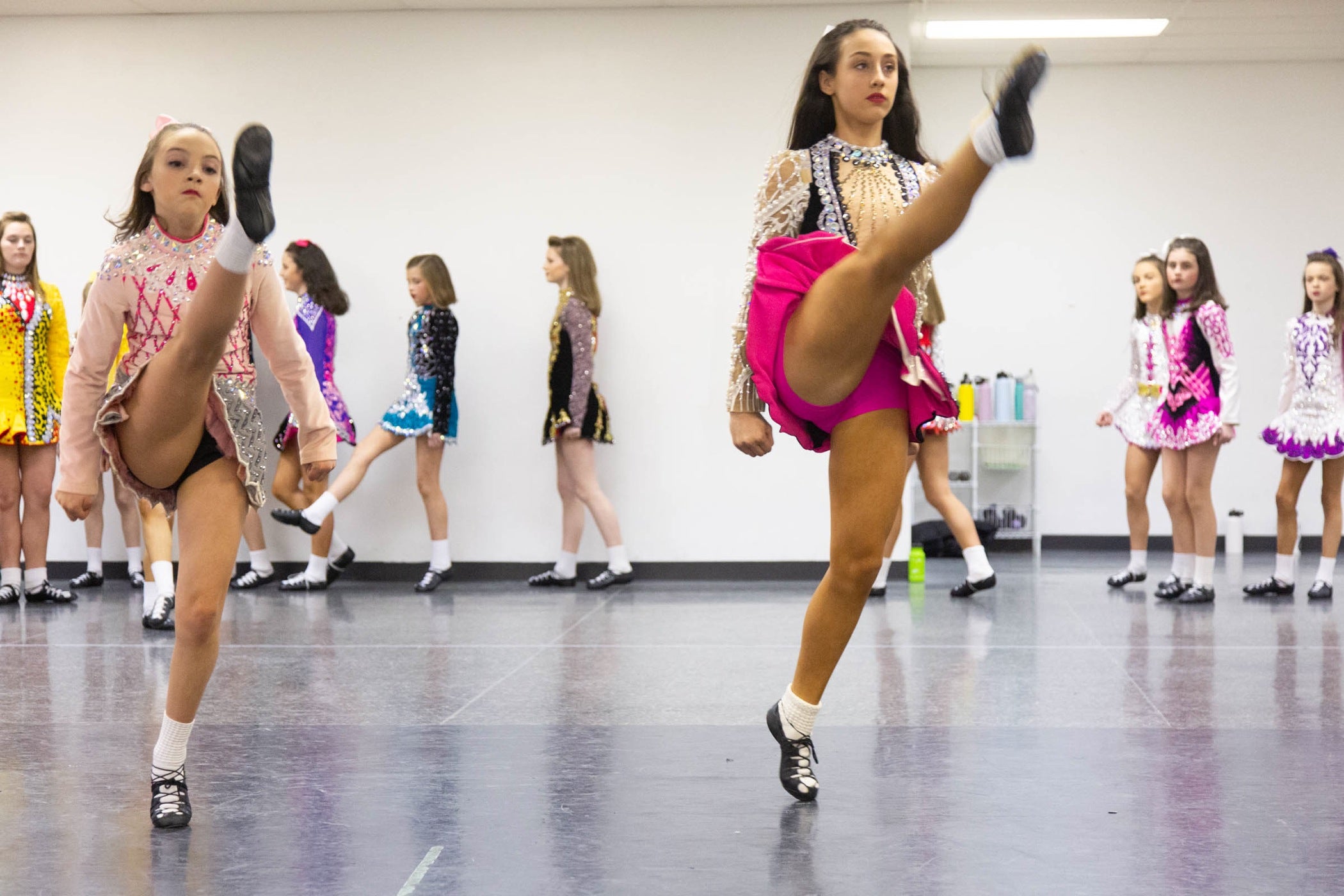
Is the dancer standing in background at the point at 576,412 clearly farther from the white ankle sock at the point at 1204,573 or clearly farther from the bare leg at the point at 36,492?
the white ankle sock at the point at 1204,573

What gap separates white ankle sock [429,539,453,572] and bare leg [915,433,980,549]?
8.74 ft

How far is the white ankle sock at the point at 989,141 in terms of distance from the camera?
Result: 79.5 inches

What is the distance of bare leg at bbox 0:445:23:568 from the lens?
643 cm

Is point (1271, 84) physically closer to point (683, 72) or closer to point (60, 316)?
point (683, 72)

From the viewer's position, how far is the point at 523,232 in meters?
7.39

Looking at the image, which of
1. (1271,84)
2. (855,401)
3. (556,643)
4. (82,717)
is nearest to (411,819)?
(855,401)

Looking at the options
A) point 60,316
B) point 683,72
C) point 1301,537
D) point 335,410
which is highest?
point 683,72

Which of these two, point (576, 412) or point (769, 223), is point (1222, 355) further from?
point (769, 223)

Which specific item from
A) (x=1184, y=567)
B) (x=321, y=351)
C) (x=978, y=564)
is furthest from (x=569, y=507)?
(x=1184, y=567)

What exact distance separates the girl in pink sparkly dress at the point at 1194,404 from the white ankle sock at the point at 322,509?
167 inches

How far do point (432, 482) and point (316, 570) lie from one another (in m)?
0.79

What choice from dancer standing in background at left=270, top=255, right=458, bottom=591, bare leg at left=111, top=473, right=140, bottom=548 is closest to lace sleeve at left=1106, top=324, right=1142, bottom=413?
dancer standing in background at left=270, top=255, right=458, bottom=591

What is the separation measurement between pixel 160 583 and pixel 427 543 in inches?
82.7

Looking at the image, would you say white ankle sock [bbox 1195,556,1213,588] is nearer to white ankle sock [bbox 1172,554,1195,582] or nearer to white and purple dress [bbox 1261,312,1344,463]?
white ankle sock [bbox 1172,554,1195,582]
